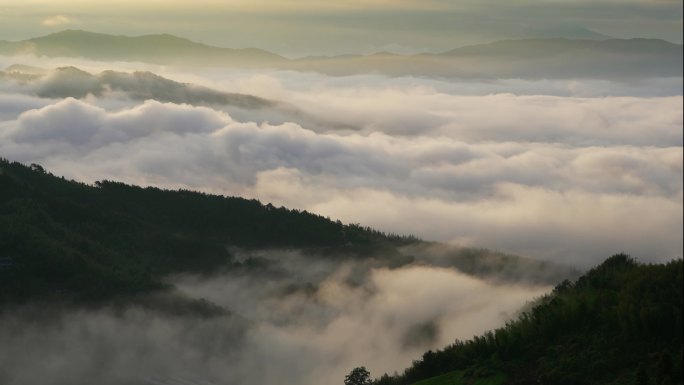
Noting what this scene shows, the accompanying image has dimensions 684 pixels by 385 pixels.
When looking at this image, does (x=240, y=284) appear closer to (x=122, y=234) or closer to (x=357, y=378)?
(x=122, y=234)

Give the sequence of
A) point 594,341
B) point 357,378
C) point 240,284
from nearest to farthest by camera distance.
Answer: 1. point 594,341
2. point 357,378
3. point 240,284

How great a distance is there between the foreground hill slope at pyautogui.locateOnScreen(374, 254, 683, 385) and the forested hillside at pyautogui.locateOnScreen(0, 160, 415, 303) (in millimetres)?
67163

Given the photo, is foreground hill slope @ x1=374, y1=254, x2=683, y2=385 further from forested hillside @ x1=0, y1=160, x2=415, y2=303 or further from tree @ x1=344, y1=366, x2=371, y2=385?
forested hillside @ x1=0, y1=160, x2=415, y2=303

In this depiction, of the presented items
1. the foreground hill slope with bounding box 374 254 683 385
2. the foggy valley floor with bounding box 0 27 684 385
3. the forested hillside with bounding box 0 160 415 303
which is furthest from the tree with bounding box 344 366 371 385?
the forested hillside with bounding box 0 160 415 303

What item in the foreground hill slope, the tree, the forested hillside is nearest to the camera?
the foreground hill slope

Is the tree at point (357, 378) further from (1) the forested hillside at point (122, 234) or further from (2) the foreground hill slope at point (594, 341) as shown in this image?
(1) the forested hillside at point (122, 234)

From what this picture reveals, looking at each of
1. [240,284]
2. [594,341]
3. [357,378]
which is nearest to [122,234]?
[240,284]

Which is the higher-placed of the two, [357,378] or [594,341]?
[357,378]

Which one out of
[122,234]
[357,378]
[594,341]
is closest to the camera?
[594,341]

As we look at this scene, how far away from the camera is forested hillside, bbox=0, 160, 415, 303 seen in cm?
11112

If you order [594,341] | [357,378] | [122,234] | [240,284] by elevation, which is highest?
[122,234]

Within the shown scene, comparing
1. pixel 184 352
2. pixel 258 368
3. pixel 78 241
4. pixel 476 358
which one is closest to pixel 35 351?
pixel 184 352

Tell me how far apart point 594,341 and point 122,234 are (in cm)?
10655

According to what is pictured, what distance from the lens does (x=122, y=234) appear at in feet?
463
